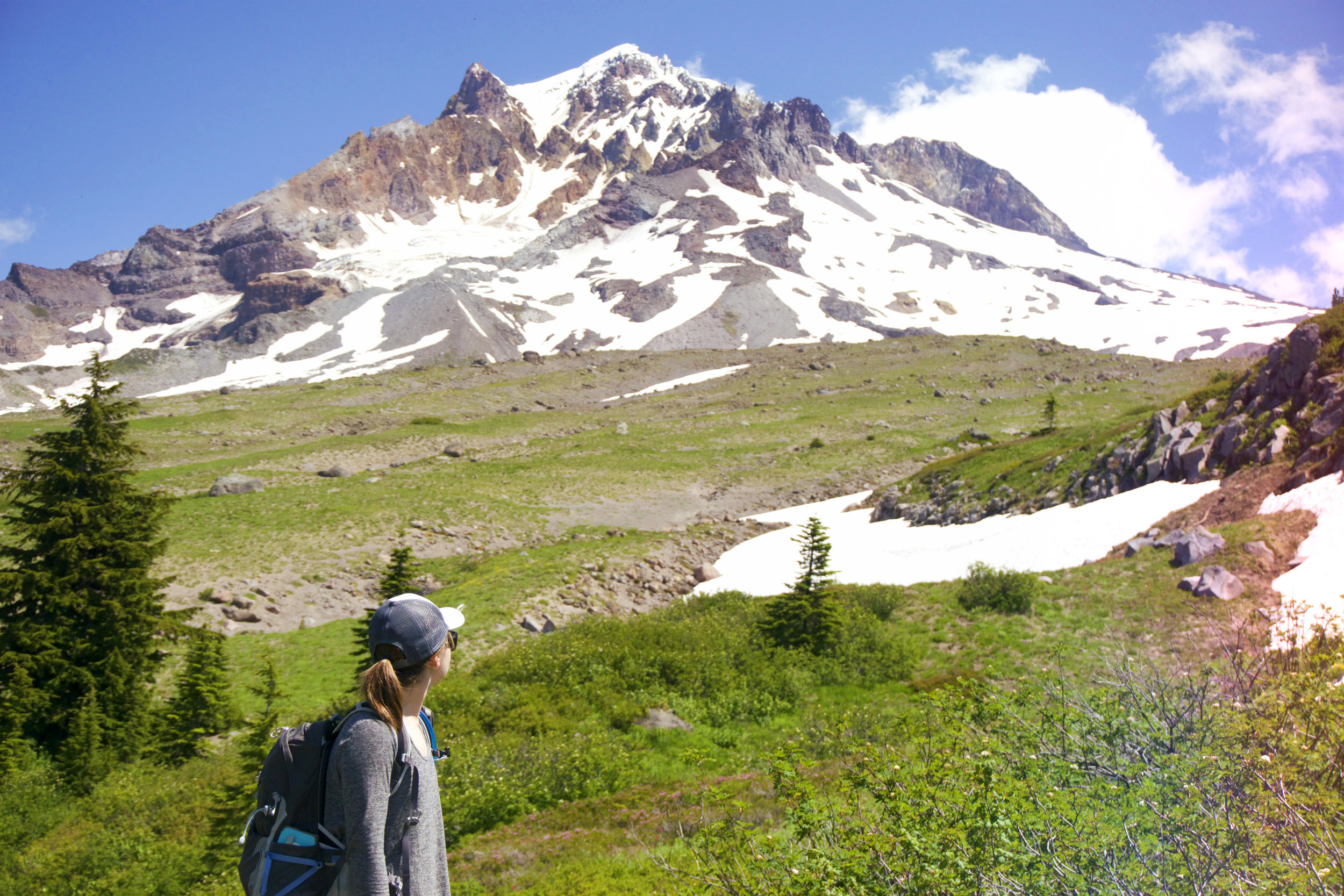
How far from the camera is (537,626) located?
68.9 ft

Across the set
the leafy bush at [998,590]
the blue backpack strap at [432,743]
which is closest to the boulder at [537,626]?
the leafy bush at [998,590]

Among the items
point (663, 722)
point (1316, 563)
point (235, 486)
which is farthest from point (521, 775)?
point (235, 486)

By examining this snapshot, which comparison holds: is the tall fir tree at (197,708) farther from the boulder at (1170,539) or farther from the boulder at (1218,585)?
the boulder at (1170,539)

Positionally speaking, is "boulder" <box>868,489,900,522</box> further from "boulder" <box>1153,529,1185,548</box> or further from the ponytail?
the ponytail

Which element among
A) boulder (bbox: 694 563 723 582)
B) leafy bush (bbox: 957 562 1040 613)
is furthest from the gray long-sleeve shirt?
boulder (bbox: 694 563 723 582)

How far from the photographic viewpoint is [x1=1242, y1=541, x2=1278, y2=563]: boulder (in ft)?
43.4

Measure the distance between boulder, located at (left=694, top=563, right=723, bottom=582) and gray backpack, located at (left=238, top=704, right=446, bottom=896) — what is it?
81.0 feet

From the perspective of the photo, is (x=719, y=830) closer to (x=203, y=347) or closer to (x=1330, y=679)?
(x=1330, y=679)

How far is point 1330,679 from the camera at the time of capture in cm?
661

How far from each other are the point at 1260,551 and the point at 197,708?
20.8 meters

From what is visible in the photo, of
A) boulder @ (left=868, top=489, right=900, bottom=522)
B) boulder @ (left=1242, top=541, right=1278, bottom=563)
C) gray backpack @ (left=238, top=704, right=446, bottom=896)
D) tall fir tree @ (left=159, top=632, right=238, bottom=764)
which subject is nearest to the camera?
gray backpack @ (left=238, top=704, right=446, bottom=896)

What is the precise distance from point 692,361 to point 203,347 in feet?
425

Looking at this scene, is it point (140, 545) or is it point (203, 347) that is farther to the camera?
point (203, 347)

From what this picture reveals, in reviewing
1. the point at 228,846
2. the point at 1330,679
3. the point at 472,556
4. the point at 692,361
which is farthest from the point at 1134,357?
the point at 228,846
